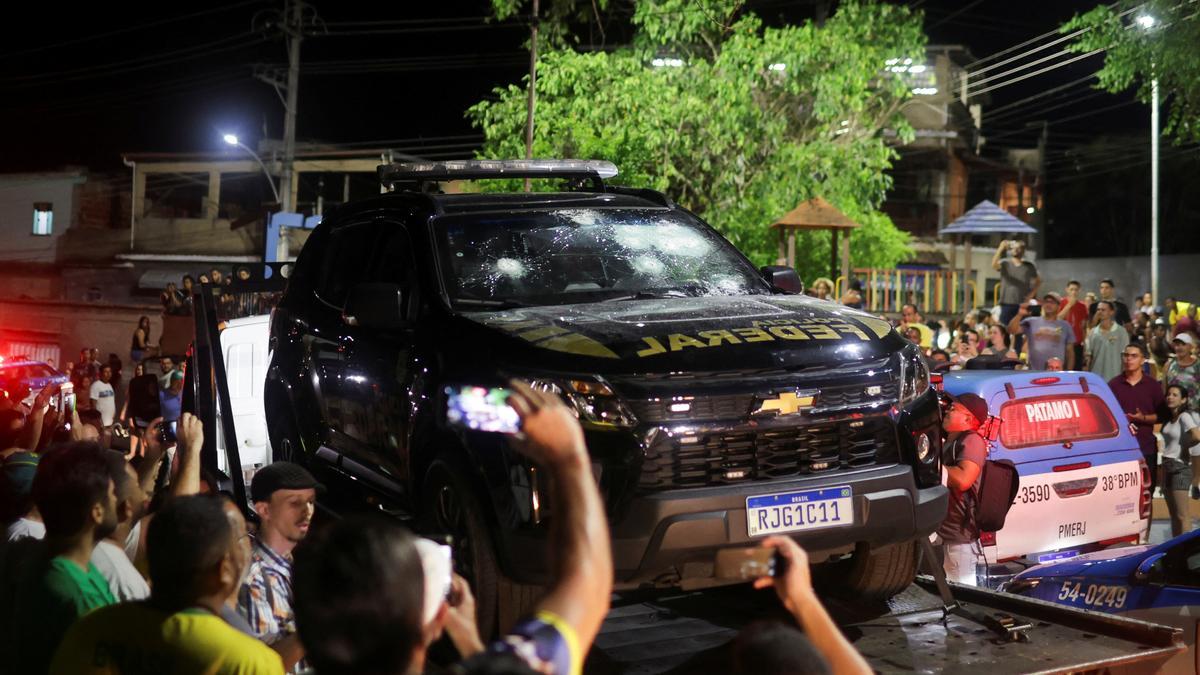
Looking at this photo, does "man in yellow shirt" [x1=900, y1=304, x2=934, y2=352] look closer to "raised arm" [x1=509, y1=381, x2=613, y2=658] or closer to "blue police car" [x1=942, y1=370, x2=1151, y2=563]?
"blue police car" [x1=942, y1=370, x2=1151, y2=563]

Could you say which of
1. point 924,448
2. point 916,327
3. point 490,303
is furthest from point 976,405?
point 916,327

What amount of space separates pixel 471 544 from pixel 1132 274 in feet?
131

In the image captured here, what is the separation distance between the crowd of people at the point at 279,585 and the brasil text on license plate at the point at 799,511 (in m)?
1.13

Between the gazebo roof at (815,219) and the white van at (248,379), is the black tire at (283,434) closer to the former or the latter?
the white van at (248,379)

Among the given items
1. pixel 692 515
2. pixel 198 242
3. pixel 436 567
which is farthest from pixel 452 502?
pixel 198 242

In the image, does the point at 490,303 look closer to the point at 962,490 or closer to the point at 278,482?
the point at 278,482

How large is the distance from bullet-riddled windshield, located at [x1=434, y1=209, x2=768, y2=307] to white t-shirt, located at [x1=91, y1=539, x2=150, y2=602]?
1.89 m

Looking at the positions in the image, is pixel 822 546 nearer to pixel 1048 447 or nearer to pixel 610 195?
pixel 610 195

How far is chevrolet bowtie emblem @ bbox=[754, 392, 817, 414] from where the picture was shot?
4656mm

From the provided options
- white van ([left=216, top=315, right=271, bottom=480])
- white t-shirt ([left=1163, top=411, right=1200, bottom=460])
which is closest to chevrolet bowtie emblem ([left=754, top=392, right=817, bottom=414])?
white van ([left=216, top=315, right=271, bottom=480])

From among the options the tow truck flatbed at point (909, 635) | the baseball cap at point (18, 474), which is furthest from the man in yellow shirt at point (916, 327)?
the baseball cap at point (18, 474)

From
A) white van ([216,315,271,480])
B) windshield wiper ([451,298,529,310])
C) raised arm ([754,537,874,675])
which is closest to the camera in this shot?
raised arm ([754,537,874,675])

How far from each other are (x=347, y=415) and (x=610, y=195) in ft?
5.50

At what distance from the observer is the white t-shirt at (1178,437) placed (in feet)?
35.8
